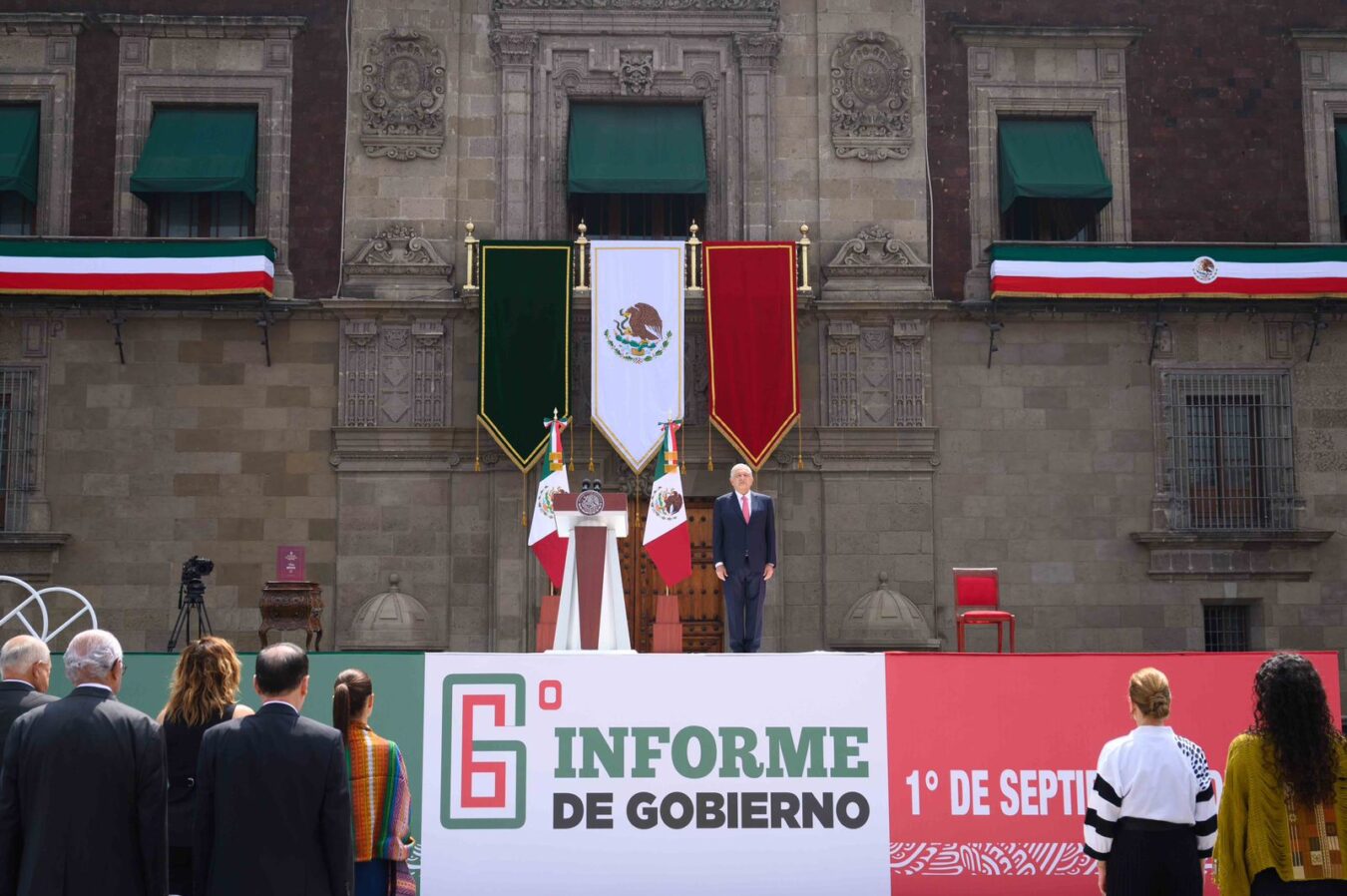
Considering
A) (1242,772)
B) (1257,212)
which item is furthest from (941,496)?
(1242,772)

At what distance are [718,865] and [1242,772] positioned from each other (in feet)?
13.8

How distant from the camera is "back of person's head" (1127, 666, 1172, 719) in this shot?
7.11 metres

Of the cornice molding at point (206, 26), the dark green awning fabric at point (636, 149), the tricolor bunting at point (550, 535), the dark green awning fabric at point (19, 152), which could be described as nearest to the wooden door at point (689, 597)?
the tricolor bunting at point (550, 535)

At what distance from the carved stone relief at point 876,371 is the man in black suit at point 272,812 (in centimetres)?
1354

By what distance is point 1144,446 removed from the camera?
19.4 m

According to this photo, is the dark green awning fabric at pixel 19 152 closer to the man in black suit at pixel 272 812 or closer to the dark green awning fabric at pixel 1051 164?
the dark green awning fabric at pixel 1051 164

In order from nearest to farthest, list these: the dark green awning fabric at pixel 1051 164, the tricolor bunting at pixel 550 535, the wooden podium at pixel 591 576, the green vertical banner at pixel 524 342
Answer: the wooden podium at pixel 591 576 < the tricolor bunting at pixel 550 535 < the green vertical banner at pixel 524 342 < the dark green awning fabric at pixel 1051 164

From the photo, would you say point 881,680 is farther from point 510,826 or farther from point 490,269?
point 490,269

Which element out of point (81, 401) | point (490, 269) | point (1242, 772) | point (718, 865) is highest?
point (490, 269)

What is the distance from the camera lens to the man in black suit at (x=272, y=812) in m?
6.09

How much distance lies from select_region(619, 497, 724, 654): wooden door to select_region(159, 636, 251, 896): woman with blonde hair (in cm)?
1192

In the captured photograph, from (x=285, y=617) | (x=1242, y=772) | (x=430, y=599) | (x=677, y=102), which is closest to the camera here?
(x=1242, y=772)

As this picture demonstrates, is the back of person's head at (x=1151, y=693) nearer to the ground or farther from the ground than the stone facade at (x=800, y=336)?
nearer to the ground

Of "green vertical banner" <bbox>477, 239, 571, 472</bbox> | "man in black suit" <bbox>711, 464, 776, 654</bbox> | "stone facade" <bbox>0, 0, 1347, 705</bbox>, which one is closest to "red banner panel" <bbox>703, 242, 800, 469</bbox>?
"stone facade" <bbox>0, 0, 1347, 705</bbox>
